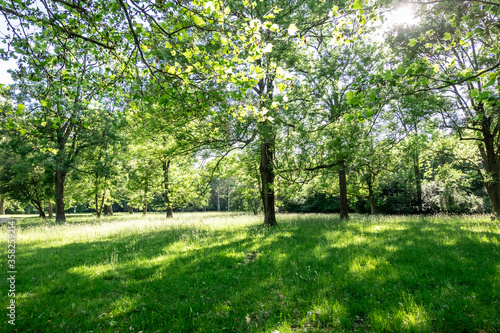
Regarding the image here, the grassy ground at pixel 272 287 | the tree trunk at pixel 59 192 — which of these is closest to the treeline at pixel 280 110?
the tree trunk at pixel 59 192

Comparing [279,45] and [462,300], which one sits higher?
[279,45]

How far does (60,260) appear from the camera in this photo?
294 inches

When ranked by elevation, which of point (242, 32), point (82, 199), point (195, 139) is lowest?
point (82, 199)

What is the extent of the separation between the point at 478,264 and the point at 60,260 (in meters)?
11.4

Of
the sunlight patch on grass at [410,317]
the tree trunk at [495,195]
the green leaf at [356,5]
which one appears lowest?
the sunlight patch on grass at [410,317]

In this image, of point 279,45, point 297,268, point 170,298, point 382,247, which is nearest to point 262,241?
point 297,268

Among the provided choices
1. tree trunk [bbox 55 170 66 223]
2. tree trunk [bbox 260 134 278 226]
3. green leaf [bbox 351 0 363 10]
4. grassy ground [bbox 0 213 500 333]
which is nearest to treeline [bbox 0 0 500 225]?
tree trunk [bbox 260 134 278 226]

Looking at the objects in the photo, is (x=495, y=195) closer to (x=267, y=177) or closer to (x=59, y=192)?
(x=267, y=177)

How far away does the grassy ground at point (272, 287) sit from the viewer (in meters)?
3.76

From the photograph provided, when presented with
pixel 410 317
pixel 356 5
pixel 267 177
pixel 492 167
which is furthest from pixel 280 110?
pixel 492 167

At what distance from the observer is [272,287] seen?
5.04 meters

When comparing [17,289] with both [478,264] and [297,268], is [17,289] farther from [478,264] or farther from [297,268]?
[478,264]

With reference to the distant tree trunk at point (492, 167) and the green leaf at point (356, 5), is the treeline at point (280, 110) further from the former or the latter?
the green leaf at point (356, 5)

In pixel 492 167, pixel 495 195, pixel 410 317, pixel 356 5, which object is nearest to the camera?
pixel 356 5
